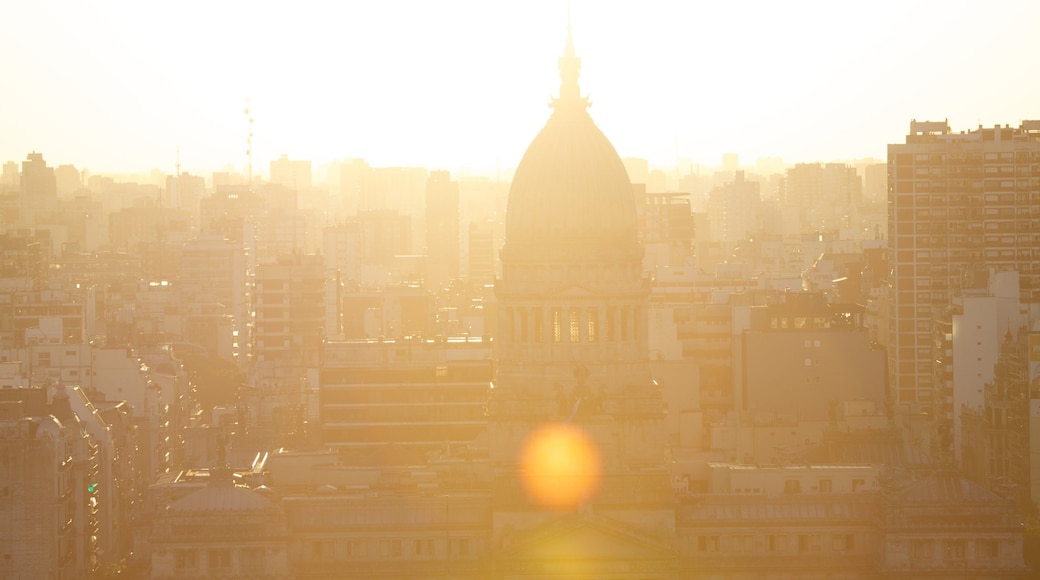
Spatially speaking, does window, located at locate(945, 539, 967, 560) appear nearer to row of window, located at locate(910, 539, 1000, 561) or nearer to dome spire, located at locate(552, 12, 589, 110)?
row of window, located at locate(910, 539, 1000, 561)

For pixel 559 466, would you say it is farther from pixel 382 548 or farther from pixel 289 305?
pixel 289 305

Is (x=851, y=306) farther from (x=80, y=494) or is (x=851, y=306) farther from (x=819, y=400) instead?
(x=80, y=494)

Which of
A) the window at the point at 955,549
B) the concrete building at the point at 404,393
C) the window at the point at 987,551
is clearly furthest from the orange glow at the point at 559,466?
the concrete building at the point at 404,393

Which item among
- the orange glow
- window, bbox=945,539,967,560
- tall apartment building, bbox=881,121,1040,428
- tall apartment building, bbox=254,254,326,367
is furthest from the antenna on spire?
tall apartment building, bbox=254,254,326,367

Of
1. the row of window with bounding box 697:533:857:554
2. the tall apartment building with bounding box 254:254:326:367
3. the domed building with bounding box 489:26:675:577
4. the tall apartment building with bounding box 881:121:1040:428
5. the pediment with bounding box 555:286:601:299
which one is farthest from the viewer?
the tall apartment building with bounding box 254:254:326:367

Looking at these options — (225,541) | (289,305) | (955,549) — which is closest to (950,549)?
(955,549)

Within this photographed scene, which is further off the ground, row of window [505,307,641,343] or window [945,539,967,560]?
row of window [505,307,641,343]

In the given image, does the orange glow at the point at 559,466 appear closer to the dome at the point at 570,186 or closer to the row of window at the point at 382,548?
the row of window at the point at 382,548
